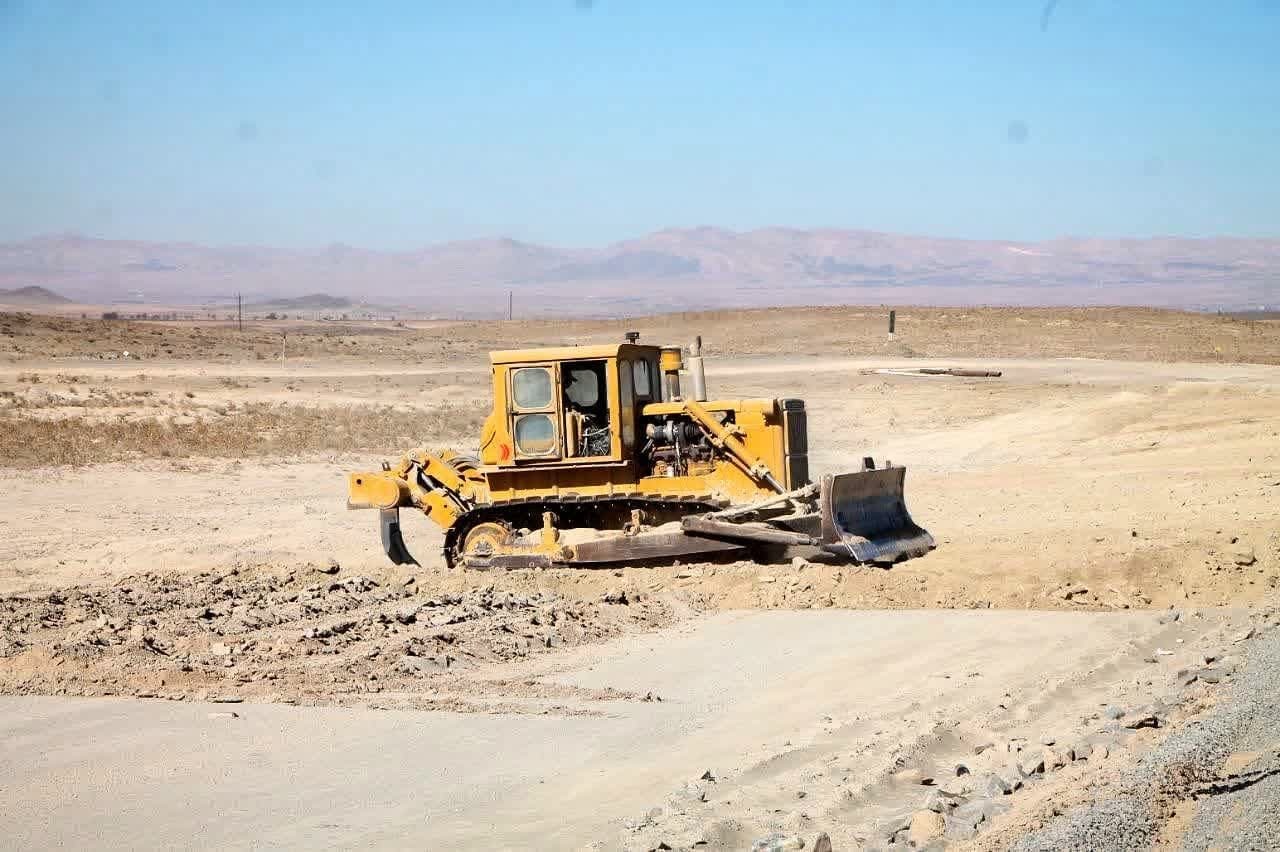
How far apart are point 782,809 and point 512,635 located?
5467 mm

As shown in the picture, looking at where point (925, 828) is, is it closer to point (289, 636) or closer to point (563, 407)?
point (289, 636)

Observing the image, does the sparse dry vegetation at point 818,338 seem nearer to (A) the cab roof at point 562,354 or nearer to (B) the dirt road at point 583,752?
(A) the cab roof at point 562,354

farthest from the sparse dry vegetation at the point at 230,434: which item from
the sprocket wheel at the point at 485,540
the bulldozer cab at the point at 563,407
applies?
the bulldozer cab at the point at 563,407

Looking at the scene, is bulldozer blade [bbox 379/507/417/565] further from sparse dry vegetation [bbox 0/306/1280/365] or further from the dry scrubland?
sparse dry vegetation [bbox 0/306/1280/365]

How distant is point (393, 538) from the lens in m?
17.7

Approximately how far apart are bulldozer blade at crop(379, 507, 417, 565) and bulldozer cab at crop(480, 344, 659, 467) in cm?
188

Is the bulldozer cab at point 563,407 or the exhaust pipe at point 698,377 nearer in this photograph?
the bulldozer cab at point 563,407

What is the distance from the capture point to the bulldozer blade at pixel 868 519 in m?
15.6

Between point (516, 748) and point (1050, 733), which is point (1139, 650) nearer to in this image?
point (1050, 733)

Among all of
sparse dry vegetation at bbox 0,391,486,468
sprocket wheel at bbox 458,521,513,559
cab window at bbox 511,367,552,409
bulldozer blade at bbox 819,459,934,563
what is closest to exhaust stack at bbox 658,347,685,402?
cab window at bbox 511,367,552,409

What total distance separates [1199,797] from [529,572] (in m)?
9.88

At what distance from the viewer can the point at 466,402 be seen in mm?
39531

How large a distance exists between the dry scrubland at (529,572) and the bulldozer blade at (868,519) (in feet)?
1.25

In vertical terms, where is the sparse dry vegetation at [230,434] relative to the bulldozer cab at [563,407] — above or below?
below
